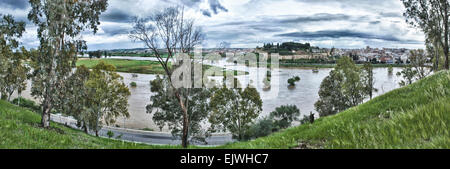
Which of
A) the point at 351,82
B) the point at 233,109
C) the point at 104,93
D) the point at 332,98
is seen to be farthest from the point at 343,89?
the point at 104,93

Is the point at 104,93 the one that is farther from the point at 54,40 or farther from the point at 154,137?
the point at 54,40

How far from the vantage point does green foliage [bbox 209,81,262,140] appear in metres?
35.6

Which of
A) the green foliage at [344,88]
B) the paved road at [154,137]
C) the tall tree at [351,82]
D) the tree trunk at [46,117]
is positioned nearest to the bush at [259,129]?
the paved road at [154,137]

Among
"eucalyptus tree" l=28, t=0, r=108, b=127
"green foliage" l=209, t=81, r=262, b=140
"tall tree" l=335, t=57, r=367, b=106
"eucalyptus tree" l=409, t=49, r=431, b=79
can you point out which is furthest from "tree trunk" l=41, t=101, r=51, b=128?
"eucalyptus tree" l=409, t=49, r=431, b=79

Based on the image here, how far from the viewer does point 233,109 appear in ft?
120

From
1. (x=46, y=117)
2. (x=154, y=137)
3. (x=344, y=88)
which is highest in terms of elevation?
(x=46, y=117)

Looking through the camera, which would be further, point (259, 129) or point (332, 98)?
point (332, 98)

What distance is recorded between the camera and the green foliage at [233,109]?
35562mm

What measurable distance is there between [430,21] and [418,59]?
22.2 metres

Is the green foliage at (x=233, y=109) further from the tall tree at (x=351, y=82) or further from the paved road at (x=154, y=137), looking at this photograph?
the tall tree at (x=351, y=82)

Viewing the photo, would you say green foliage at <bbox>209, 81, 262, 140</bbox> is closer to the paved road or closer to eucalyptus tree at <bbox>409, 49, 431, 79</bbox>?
the paved road

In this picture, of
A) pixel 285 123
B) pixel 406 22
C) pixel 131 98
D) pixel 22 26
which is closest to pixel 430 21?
pixel 406 22
